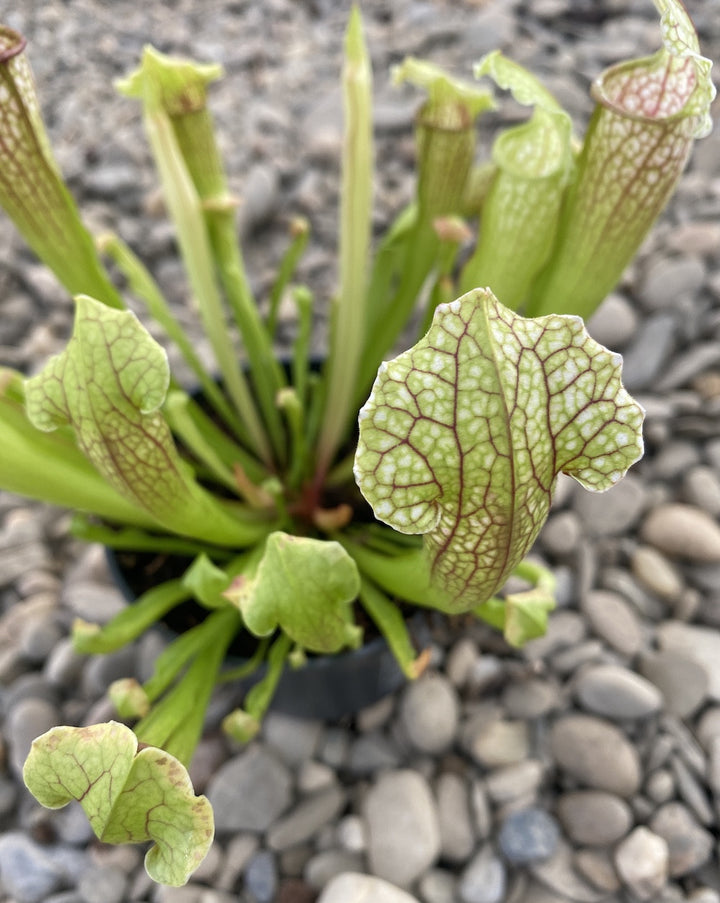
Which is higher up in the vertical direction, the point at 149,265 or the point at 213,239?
the point at 213,239

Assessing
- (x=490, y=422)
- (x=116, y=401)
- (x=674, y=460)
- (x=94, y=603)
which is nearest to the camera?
(x=490, y=422)

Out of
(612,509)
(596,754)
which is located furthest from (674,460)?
(596,754)

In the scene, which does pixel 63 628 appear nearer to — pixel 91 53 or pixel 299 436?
pixel 299 436

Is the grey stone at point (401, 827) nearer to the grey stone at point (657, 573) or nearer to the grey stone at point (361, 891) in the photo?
the grey stone at point (361, 891)

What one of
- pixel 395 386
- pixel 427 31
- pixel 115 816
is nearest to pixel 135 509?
pixel 115 816

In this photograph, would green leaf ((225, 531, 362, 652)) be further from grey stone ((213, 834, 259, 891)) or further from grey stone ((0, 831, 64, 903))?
grey stone ((0, 831, 64, 903))

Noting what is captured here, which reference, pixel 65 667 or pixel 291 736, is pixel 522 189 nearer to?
pixel 291 736
